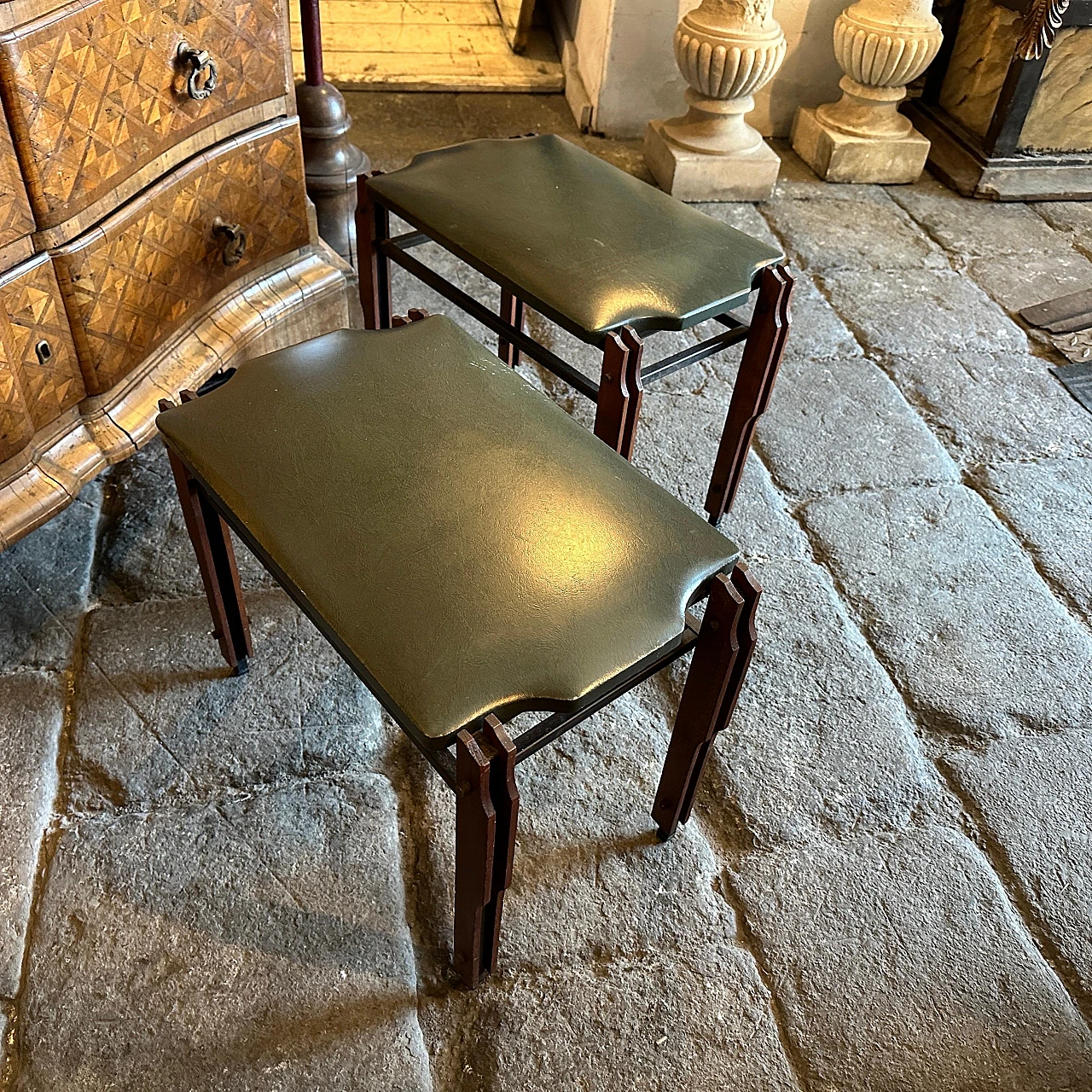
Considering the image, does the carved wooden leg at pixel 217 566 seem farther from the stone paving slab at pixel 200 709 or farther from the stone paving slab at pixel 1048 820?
the stone paving slab at pixel 1048 820

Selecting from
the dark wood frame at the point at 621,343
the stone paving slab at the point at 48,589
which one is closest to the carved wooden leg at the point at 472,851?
the dark wood frame at the point at 621,343

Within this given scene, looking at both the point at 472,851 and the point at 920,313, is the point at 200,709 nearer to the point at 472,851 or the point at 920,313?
the point at 472,851

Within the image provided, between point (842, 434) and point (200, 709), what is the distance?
138 cm

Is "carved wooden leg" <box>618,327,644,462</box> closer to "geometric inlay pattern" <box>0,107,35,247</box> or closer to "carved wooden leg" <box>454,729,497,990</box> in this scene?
"carved wooden leg" <box>454,729,497,990</box>

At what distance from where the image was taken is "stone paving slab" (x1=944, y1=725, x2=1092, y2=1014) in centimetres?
136

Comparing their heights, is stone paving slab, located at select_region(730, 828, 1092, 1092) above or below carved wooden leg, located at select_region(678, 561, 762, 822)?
below

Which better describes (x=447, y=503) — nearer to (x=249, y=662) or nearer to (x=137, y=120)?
(x=249, y=662)

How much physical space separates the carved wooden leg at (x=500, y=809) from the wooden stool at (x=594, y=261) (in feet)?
2.16

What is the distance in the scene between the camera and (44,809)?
138 cm

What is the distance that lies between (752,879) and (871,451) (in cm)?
105

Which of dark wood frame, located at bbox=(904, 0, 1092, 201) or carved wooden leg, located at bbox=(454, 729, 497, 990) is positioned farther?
dark wood frame, located at bbox=(904, 0, 1092, 201)

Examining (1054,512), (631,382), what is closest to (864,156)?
(1054,512)

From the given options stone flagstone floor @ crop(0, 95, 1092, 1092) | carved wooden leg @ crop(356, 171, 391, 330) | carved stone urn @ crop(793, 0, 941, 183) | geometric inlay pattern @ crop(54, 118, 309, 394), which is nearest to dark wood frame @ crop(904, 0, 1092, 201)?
carved stone urn @ crop(793, 0, 941, 183)

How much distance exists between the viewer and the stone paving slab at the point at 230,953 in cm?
115
